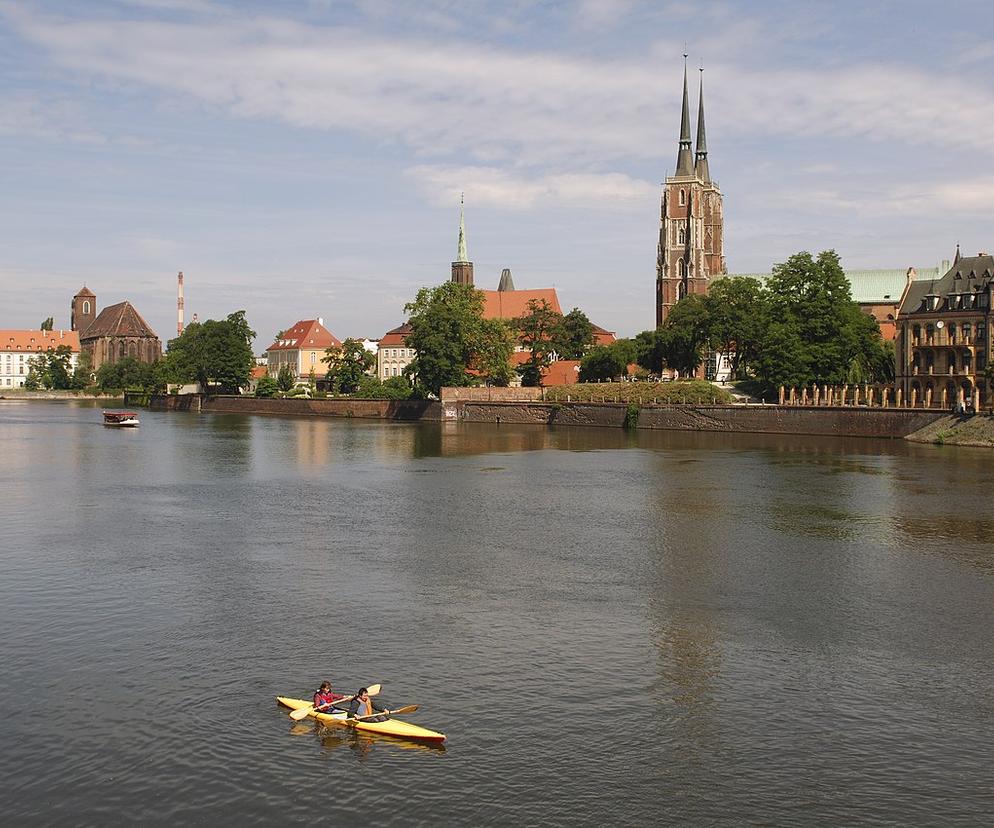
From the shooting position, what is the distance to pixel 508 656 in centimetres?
2641

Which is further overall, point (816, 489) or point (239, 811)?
point (816, 489)

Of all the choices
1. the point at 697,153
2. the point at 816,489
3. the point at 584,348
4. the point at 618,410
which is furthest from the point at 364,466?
the point at 697,153

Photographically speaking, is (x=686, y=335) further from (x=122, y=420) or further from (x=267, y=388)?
(x=267, y=388)

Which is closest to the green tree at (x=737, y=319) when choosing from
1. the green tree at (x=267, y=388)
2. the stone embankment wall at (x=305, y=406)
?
the stone embankment wall at (x=305, y=406)

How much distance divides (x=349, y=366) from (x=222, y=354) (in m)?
22.1

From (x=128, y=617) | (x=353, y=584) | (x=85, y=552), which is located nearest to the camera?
(x=128, y=617)

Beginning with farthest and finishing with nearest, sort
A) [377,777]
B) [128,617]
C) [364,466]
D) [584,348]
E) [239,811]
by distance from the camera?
[584,348], [364,466], [128,617], [377,777], [239,811]

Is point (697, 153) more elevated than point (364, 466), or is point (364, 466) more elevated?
point (697, 153)

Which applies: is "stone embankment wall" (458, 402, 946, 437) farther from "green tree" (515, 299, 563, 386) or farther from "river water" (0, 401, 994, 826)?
"river water" (0, 401, 994, 826)

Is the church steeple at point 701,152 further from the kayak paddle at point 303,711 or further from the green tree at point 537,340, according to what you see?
the kayak paddle at point 303,711

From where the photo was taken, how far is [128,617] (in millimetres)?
29953

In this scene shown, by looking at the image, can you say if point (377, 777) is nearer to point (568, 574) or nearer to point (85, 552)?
point (568, 574)

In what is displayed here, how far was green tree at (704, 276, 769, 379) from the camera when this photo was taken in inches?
4648

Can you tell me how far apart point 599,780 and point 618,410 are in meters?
99.2
